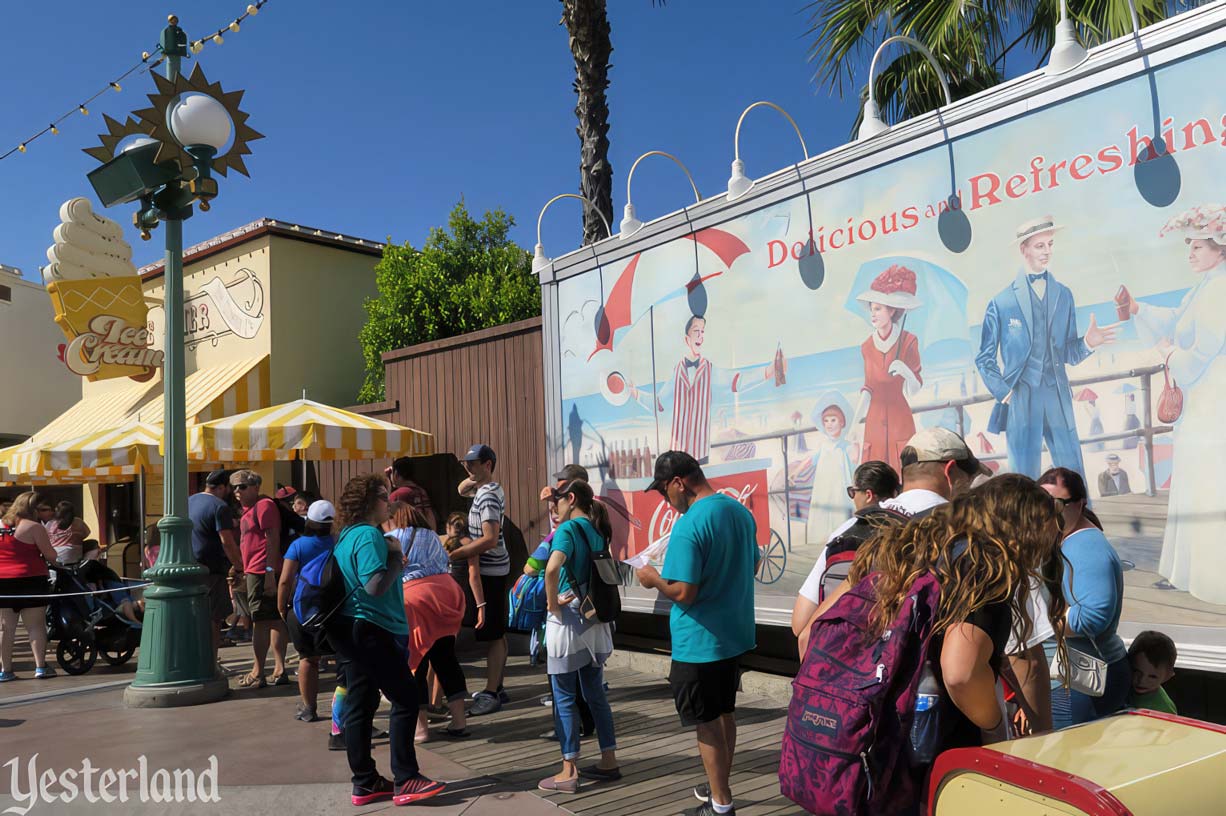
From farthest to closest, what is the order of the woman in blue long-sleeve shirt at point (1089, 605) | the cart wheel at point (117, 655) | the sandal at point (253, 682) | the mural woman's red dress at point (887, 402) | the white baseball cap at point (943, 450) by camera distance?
1. the cart wheel at point (117, 655)
2. the sandal at point (253, 682)
3. the mural woman's red dress at point (887, 402)
4. the woman in blue long-sleeve shirt at point (1089, 605)
5. the white baseball cap at point (943, 450)

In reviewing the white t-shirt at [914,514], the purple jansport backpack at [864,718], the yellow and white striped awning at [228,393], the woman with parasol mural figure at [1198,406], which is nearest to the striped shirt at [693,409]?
the woman with parasol mural figure at [1198,406]

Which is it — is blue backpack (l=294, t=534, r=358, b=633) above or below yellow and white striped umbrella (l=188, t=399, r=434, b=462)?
below

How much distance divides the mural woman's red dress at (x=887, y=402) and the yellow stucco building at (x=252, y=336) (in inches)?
422

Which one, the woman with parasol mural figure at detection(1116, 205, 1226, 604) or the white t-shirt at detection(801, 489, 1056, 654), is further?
the woman with parasol mural figure at detection(1116, 205, 1226, 604)

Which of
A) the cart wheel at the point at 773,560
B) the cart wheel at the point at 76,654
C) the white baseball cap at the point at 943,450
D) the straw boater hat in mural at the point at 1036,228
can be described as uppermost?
the straw boater hat in mural at the point at 1036,228

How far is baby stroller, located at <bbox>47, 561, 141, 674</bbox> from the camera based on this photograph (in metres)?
8.84

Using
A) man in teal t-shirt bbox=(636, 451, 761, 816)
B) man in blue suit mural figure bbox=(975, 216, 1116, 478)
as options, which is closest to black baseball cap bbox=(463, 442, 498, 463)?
man in teal t-shirt bbox=(636, 451, 761, 816)

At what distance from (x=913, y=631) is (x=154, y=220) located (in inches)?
274

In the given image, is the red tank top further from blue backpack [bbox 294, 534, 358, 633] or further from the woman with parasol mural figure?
the woman with parasol mural figure

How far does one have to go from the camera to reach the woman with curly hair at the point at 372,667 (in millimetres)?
4590

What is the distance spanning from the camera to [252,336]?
15102 millimetres

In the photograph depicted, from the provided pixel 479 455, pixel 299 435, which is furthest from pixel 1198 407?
pixel 299 435

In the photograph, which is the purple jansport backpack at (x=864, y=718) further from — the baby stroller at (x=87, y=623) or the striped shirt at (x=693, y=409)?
the baby stroller at (x=87, y=623)

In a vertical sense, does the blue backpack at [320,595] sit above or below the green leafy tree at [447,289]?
below
